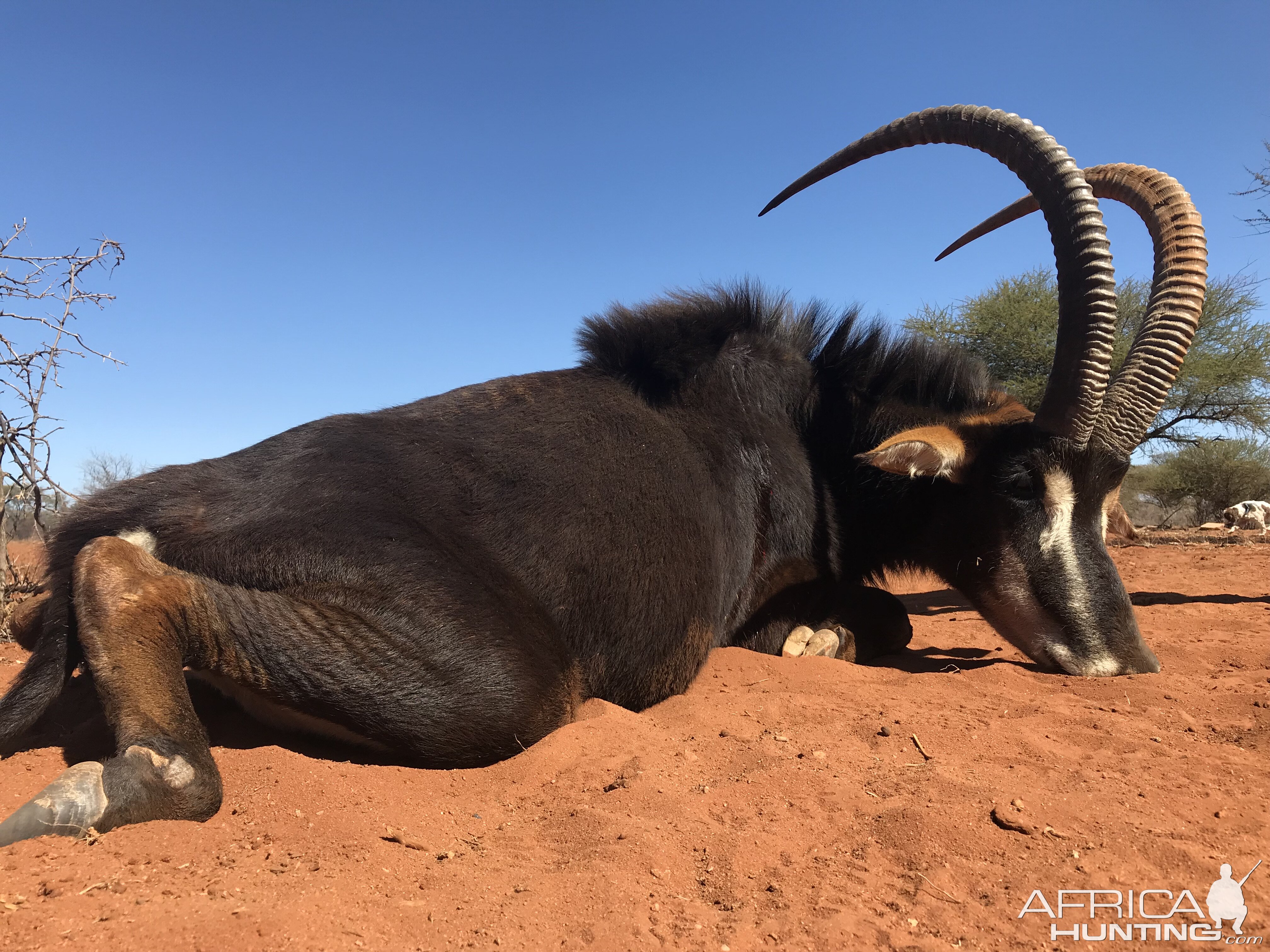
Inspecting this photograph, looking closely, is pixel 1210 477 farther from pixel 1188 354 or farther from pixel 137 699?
pixel 137 699

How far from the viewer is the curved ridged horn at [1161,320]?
4.24 m

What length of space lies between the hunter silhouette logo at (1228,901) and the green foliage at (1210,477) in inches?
893

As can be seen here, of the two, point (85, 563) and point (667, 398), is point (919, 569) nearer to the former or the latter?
point (667, 398)

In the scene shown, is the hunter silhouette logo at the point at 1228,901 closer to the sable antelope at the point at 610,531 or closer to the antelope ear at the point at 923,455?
the sable antelope at the point at 610,531

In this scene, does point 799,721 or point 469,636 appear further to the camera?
point 799,721

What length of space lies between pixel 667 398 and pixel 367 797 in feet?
8.48

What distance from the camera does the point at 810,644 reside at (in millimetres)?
4668

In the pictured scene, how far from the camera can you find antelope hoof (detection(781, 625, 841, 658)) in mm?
4617

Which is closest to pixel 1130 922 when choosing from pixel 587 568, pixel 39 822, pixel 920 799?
pixel 920 799

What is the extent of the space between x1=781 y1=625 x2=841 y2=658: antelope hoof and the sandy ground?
76cm

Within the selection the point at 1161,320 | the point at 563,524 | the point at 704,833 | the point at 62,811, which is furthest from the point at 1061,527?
the point at 62,811

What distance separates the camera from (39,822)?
2150mm

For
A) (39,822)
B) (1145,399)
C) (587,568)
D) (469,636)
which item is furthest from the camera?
(1145,399)

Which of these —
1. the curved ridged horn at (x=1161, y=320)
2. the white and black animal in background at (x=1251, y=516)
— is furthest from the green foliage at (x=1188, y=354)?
the curved ridged horn at (x=1161, y=320)
